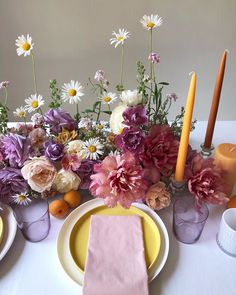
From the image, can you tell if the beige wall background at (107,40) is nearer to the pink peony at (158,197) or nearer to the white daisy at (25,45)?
the white daisy at (25,45)

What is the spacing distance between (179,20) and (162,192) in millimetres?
1170

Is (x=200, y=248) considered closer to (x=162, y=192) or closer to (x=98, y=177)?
(x=162, y=192)

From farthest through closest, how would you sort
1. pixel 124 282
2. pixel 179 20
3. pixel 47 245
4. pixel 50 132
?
pixel 179 20 → pixel 50 132 → pixel 47 245 → pixel 124 282

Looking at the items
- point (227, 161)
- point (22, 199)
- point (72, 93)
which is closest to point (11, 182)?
point (22, 199)

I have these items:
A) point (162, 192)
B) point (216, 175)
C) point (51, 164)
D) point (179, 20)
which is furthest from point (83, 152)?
point (179, 20)

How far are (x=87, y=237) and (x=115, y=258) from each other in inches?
3.7

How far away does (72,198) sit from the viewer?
0.73 metres

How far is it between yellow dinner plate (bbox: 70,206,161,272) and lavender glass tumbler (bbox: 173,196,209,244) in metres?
0.05

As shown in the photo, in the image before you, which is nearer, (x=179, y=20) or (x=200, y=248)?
(x=200, y=248)

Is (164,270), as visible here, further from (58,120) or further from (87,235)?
(58,120)

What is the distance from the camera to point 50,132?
782 millimetres

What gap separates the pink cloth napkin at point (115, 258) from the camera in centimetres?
54

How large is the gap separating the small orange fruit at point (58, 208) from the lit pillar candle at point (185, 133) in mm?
280

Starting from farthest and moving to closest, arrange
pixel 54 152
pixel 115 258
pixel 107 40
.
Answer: pixel 107 40
pixel 54 152
pixel 115 258
